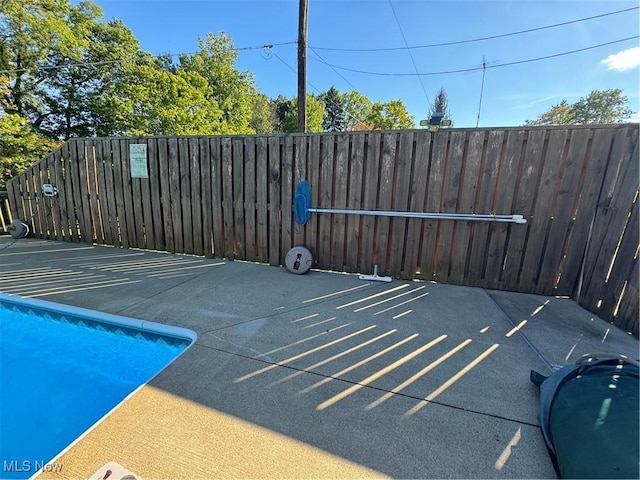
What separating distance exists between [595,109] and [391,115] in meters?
19.6

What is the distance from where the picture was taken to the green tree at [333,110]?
3441cm

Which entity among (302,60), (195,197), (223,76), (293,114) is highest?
(293,114)

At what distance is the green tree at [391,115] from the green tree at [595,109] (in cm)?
1286

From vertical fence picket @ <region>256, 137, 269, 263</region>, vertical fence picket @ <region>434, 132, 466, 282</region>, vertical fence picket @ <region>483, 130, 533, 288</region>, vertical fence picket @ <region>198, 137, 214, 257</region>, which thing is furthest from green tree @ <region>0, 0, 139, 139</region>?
vertical fence picket @ <region>483, 130, 533, 288</region>

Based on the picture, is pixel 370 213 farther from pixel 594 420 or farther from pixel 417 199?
→ pixel 594 420

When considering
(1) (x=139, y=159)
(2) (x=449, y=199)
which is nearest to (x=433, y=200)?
(2) (x=449, y=199)

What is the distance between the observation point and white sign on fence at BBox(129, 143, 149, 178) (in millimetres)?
4562

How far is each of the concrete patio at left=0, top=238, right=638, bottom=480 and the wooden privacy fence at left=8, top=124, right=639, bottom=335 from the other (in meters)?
0.42

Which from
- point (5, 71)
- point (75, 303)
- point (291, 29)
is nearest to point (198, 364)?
point (75, 303)

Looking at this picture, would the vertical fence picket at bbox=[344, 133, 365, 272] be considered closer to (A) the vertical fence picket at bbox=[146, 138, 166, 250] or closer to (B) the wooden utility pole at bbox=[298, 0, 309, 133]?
(A) the vertical fence picket at bbox=[146, 138, 166, 250]

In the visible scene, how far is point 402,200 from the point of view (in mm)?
3574

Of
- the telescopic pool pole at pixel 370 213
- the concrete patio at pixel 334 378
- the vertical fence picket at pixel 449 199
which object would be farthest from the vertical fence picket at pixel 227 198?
the vertical fence picket at pixel 449 199

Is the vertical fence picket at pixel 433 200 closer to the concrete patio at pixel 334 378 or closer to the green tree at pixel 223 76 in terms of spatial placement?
the concrete patio at pixel 334 378

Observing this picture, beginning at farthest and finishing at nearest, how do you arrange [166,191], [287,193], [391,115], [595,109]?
[391,115] < [595,109] < [166,191] < [287,193]
